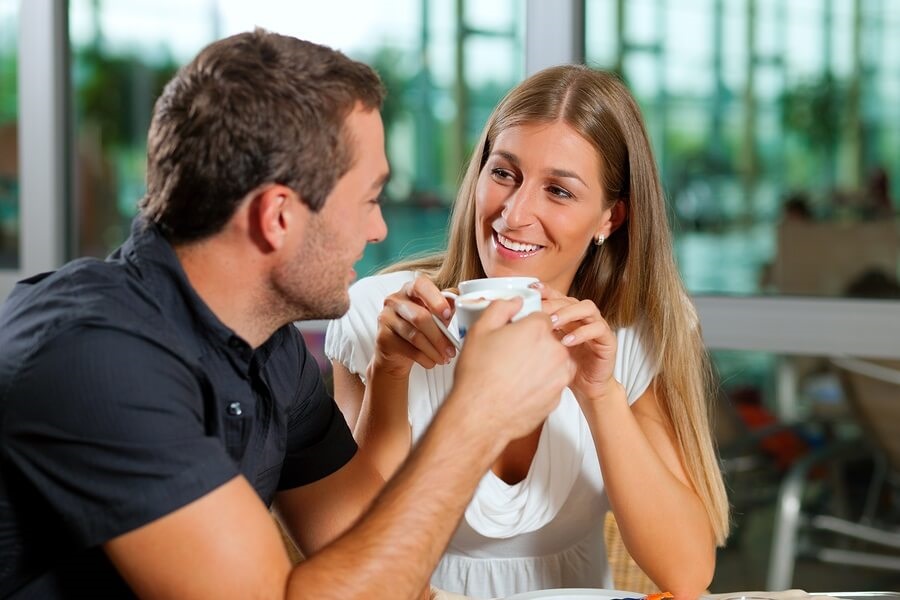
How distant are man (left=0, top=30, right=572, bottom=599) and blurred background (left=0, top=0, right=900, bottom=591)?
1.94 meters

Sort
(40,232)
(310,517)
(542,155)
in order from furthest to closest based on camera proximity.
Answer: (40,232) < (542,155) < (310,517)

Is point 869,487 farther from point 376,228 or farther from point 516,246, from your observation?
point 376,228

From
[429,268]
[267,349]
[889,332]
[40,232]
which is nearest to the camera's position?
[267,349]

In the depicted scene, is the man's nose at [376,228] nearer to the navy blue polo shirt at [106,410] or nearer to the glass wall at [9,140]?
the navy blue polo shirt at [106,410]

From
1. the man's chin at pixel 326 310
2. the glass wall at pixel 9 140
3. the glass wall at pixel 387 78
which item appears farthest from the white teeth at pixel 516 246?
the glass wall at pixel 9 140

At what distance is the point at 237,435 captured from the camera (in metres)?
1.35

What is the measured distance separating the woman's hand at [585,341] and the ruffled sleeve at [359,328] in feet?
1.32

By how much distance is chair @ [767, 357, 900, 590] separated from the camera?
9.88ft

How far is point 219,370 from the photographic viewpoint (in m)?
1.31

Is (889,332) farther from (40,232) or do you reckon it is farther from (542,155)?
(40,232)

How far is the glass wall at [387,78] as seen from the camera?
3.44 m

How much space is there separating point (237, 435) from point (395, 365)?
45 cm

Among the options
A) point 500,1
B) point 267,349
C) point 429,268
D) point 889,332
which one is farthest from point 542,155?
point 500,1

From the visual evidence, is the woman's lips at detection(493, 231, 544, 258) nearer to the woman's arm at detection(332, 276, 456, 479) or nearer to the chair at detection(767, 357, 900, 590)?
the woman's arm at detection(332, 276, 456, 479)
